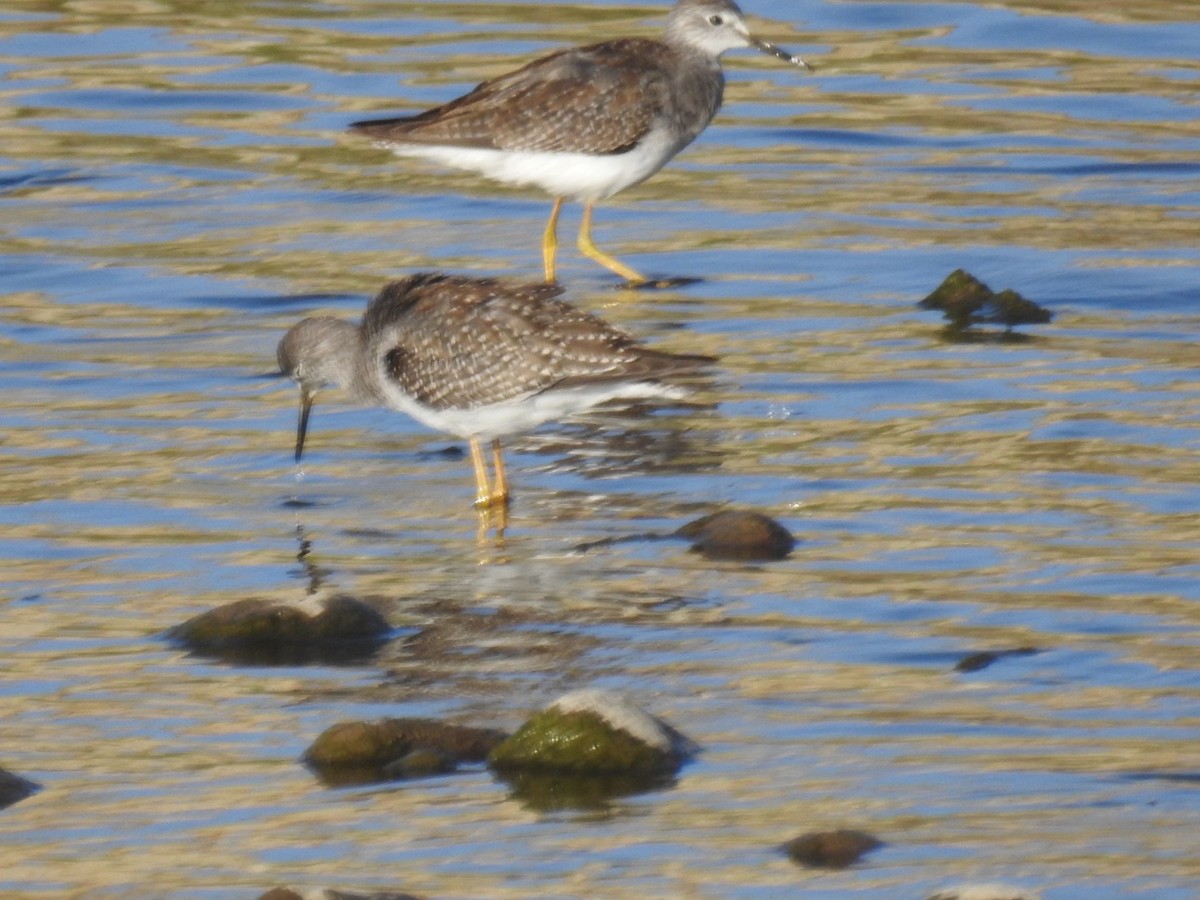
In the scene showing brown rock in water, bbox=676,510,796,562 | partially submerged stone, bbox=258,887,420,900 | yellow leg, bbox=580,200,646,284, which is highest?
yellow leg, bbox=580,200,646,284

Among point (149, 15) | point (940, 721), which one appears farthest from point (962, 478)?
point (149, 15)

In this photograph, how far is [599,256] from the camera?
47.9 feet

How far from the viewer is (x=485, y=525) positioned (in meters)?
10.3

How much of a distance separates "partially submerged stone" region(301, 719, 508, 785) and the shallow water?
10 centimetres

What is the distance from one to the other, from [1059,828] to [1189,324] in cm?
646

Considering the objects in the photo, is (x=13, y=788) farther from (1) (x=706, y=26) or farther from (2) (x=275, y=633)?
(1) (x=706, y=26)

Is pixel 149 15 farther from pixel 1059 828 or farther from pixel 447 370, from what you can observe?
pixel 1059 828

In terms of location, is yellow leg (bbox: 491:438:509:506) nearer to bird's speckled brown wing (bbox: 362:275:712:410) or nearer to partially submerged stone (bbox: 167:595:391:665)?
bird's speckled brown wing (bbox: 362:275:712:410)

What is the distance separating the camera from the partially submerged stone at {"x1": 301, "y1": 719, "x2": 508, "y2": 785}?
24.7 feet

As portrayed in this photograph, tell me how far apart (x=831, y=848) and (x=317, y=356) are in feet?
15.9

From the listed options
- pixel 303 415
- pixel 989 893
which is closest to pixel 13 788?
pixel 989 893

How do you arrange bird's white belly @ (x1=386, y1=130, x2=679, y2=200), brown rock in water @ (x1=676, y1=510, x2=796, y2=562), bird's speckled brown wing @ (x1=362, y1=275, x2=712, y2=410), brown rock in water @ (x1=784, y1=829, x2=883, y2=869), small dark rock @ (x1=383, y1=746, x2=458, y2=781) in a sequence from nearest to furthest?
brown rock in water @ (x1=784, y1=829, x2=883, y2=869)
small dark rock @ (x1=383, y1=746, x2=458, y2=781)
brown rock in water @ (x1=676, y1=510, x2=796, y2=562)
bird's speckled brown wing @ (x1=362, y1=275, x2=712, y2=410)
bird's white belly @ (x1=386, y1=130, x2=679, y2=200)

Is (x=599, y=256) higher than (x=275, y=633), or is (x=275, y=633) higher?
(x=599, y=256)

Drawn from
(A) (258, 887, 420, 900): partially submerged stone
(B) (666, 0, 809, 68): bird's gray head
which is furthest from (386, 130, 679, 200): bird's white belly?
(A) (258, 887, 420, 900): partially submerged stone
